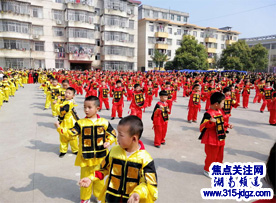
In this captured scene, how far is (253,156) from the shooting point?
5355 millimetres

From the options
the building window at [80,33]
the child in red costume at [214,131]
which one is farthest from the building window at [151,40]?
the child in red costume at [214,131]

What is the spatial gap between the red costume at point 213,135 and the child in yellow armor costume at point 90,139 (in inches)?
80.3

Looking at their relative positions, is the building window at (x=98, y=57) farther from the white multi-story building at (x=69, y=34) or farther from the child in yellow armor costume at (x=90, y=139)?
the child in yellow armor costume at (x=90, y=139)

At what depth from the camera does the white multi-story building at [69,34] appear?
3238cm

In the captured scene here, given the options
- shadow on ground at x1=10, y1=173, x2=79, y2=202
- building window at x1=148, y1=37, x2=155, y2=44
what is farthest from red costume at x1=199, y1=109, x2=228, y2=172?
building window at x1=148, y1=37, x2=155, y2=44

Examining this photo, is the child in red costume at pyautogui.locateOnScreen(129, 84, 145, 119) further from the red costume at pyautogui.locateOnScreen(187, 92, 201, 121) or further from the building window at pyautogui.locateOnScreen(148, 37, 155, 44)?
the building window at pyautogui.locateOnScreen(148, 37, 155, 44)

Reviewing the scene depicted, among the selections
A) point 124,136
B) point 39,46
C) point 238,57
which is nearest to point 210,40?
point 238,57

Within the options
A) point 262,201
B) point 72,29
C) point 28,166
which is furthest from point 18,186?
point 72,29

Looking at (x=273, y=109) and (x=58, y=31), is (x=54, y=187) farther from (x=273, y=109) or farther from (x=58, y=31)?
(x=58, y=31)

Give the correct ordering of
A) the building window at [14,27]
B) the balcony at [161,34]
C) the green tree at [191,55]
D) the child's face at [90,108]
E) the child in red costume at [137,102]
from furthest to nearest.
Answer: the balcony at [161,34]
the green tree at [191,55]
the building window at [14,27]
the child in red costume at [137,102]
the child's face at [90,108]

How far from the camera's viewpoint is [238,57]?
4050cm

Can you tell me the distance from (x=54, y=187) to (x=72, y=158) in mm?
1288

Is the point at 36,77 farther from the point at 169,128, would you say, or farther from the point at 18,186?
the point at 18,186

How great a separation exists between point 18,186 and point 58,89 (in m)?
5.29
